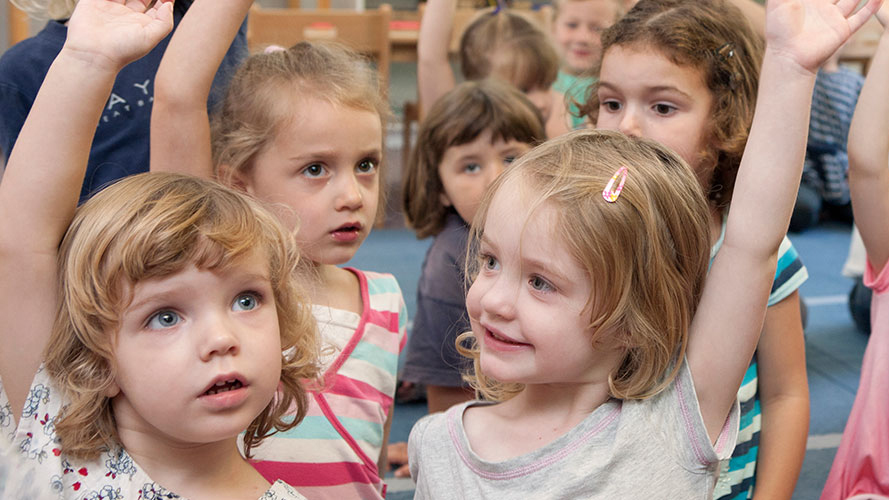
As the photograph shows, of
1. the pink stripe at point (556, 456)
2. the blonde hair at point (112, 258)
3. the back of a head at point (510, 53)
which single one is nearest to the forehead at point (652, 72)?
the pink stripe at point (556, 456)

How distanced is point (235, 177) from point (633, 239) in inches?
31.2

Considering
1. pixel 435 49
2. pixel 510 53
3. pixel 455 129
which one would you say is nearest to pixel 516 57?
pixel 510 53

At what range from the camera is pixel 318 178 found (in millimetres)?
1525

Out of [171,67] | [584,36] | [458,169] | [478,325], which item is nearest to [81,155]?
Answer: [171,67]

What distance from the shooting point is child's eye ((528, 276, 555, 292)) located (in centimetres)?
110

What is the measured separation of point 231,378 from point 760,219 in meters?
0.65

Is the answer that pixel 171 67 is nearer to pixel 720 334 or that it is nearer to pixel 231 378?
pixel 231 378

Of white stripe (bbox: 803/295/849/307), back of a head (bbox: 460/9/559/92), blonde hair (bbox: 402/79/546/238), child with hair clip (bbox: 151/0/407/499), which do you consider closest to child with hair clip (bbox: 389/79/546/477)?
blonde hair (bbox: 402/79/546/238)

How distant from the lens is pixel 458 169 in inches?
87.6

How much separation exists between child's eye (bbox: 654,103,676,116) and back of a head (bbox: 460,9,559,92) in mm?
1639

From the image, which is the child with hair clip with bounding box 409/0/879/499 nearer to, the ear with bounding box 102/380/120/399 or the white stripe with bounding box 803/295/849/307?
the ear with bounding box 102/380/120/399

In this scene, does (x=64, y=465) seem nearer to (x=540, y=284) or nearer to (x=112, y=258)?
(x=112, y=258)

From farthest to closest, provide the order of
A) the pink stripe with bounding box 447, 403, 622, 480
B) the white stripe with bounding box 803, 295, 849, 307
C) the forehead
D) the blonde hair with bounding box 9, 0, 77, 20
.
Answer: the white stripe with bounding box 803, 295, 849, 307, the blonde hair with bounding box 9, 0, 77, 20, the forehead, the pink stripe with bounding box 447, 403, 622, 480

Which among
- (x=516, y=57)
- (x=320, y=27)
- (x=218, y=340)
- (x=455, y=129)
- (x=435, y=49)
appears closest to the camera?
(x=218, y=340)
